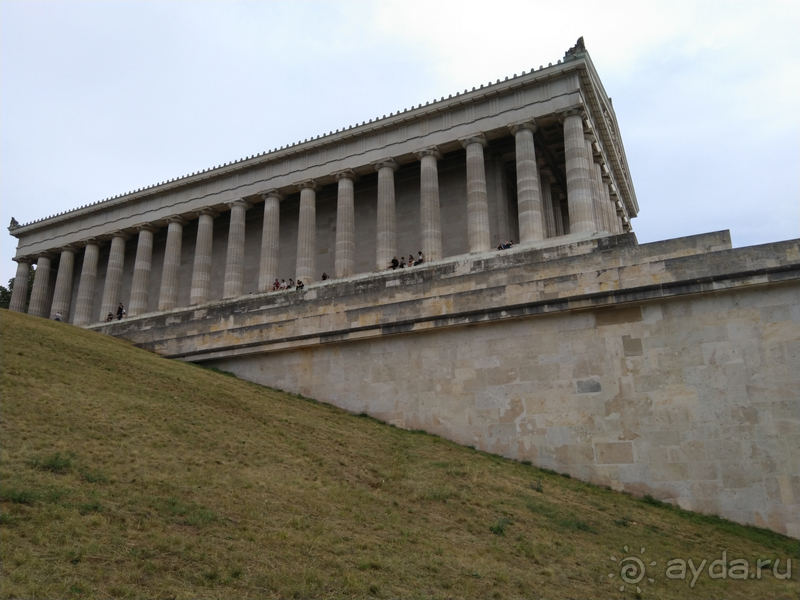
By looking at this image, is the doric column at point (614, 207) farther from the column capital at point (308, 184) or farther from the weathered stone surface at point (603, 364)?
the weathered stone surface at point (603, 364)

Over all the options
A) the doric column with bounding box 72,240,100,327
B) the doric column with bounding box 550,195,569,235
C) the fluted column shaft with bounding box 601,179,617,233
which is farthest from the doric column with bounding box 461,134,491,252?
the doric column with bounding box 72,240,100,327

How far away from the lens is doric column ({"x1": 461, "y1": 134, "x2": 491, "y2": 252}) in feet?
120

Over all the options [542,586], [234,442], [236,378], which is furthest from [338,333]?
[542,586]

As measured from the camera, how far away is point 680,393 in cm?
1794

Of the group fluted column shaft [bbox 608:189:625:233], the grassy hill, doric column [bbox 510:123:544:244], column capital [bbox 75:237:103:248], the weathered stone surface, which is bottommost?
the grassy hill

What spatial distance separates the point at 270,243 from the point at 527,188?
17.2 metres

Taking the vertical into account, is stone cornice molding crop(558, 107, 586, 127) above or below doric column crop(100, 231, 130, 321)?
above

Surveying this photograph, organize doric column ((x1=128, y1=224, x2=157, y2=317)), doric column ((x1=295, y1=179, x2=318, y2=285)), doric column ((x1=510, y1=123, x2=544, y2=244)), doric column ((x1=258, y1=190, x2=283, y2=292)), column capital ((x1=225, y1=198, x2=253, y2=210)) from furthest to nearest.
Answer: doric column ((x1=128, y1=224, x2=157, y2=317)) < column capital ((x1=225, y1=198, x2=253, y2=210)) < doric column ((x1=258, y1=190, x2=283, y2=292)) < doric column ((x1=295, y1=179, x2=318, y2=285)) < doric column ((x1=510, y1=123, x2=544, y2=244))

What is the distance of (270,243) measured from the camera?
43.8m

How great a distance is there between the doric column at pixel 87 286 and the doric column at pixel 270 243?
590 inches

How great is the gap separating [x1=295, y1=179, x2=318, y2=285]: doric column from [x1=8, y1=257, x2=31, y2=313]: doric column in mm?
25429

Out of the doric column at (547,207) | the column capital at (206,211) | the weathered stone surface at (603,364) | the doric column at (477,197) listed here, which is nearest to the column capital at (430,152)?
the doric column at (477,197)

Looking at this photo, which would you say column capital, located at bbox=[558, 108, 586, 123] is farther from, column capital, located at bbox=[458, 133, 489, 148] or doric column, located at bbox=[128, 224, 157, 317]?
doric column, located at bbox=[128, 224, 157, 317]

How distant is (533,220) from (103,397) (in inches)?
980
